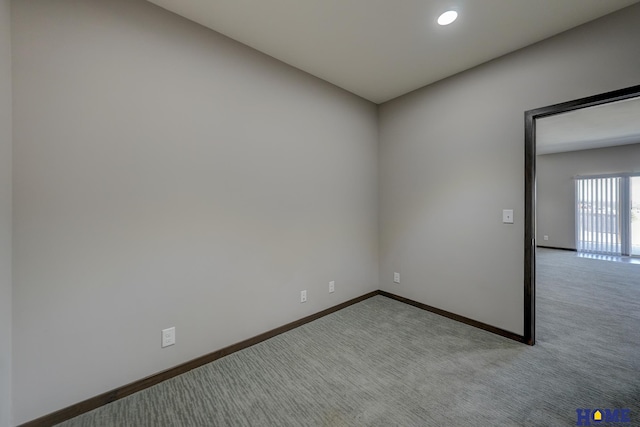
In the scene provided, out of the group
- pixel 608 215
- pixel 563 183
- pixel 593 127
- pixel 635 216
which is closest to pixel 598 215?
pixel 608 215

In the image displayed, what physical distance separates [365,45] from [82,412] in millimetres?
3351

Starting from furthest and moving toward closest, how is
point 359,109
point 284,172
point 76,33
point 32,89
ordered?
point 359,109 → point 284,172 → point 76,33 → point 32,89

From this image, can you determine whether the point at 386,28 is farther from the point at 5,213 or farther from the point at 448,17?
the point at 5,213

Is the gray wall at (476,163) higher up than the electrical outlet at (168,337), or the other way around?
the gray wall at (476,163)

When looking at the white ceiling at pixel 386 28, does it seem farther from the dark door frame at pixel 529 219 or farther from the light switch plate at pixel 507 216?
the light switch plate at pixel 507 216

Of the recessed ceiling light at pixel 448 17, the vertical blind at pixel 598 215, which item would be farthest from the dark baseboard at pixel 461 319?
the vertical blind at pixel 598 215

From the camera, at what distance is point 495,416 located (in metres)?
1.50

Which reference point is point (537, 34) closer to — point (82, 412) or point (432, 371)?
point (432, 371)

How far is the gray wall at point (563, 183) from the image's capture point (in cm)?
625

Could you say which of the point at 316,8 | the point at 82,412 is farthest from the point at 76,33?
the point at 82,412

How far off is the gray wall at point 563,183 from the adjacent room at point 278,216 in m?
4.80

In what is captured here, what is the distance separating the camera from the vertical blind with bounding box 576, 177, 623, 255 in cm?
614

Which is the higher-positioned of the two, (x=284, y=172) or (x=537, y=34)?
(x=537, y=34)

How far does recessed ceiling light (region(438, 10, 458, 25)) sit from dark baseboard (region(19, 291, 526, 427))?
2767 millimetres
